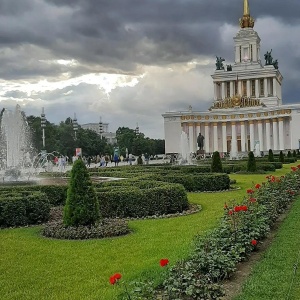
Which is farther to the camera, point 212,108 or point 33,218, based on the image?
point 212,108

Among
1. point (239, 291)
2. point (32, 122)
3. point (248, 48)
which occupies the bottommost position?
point (239, 291)

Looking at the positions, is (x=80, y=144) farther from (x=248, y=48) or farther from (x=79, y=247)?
(x=79, y=247)

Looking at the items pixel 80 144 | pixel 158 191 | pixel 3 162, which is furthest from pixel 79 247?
pixel 80 144

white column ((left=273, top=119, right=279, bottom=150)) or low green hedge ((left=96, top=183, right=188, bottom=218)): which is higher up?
white column ((left=273, top=119, right=279, bottom=150))

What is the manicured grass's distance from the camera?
5.64m

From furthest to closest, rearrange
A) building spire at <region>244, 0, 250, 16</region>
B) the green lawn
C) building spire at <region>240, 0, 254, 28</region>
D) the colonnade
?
1. building spire at <region>240, 0, 254, 28</region>
2. building spire at <region>244, 0, 250, 16</region>
3. the colonnade
4. the green lawn

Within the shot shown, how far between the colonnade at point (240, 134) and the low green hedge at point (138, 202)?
6292 cm

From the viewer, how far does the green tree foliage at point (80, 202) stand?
968cm

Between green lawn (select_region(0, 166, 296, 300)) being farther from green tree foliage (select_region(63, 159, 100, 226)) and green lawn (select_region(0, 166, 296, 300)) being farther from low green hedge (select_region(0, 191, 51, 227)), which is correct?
green tree foliage (select_region(63, 159, 100, 226))

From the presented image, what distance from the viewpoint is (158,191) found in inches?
492

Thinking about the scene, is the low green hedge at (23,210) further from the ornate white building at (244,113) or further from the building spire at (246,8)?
the building spire at (246,8)

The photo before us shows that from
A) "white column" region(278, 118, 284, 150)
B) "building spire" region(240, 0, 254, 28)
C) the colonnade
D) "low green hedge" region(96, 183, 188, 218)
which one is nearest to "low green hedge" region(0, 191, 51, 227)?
"low green hedge" region(96, 183, 188, 218)

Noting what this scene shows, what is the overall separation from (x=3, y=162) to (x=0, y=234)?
1601 cm

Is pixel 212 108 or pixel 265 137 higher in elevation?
pixel 212 108
